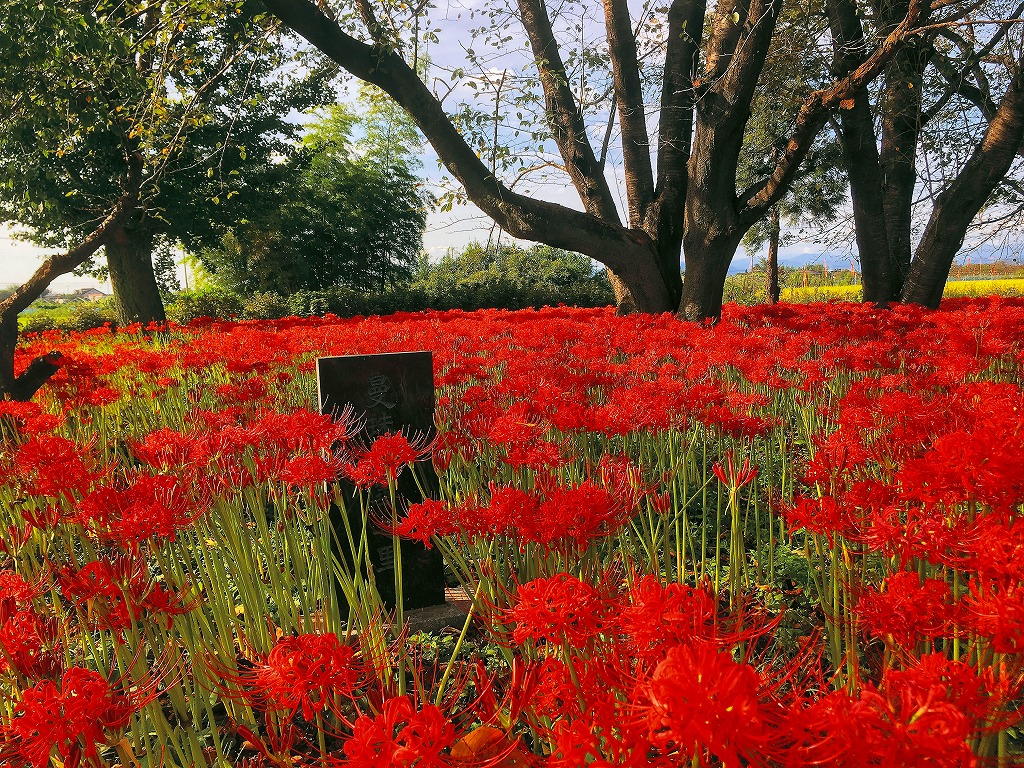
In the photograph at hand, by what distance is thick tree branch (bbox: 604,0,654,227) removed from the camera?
379 inches

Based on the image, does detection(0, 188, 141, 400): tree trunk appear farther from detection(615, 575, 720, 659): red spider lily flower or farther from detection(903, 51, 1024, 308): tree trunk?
detection(903, 51, 1024, 308): tree trunk

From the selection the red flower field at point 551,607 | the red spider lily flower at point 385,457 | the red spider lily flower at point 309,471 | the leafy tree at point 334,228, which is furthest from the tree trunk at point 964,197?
the leafy tree at point 334,228

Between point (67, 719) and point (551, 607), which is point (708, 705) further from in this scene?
point (67, 719)

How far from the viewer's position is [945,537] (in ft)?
4.32

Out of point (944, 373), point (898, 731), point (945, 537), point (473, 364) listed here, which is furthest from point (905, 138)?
point (898, 731)

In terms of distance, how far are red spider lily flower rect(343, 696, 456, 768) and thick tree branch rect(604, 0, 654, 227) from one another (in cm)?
982

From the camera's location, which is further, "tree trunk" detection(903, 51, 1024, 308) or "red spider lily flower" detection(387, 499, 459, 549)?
"tree trunk" detection(903, 51, 1024, 308)

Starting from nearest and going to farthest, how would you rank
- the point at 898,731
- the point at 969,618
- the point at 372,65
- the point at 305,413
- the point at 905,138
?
the point at 898,731 → the point at 969,618 → the point at 305,413 → the point at 372,65 → the point at 905,138

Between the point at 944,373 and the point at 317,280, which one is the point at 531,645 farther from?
the point at 317,280

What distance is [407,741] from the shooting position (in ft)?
2.49

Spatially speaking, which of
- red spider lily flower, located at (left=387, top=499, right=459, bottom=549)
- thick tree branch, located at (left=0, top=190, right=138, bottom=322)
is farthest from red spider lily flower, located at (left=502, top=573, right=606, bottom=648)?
thick tree branch, located at (left=0, top=190, right=138, bottom=322)

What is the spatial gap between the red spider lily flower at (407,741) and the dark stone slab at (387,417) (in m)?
1.89

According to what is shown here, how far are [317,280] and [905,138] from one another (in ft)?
63.4

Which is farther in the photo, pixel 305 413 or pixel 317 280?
pixel 317 280
